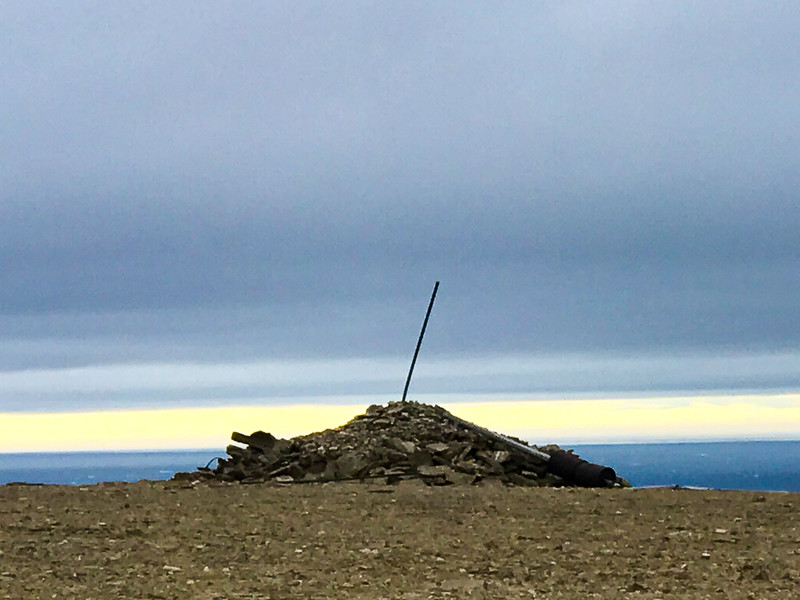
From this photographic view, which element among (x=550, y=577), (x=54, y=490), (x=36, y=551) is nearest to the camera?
(x=550, y=577)

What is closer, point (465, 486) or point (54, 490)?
point (54, 490)

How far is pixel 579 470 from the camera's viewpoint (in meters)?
21.7

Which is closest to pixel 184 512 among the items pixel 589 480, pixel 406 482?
pixel 406 482

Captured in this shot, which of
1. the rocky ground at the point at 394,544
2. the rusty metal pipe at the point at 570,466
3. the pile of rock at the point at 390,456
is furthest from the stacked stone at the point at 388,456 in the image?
the rocky ground at the point at 394,544

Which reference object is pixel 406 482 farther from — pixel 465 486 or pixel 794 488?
pixel 794 488

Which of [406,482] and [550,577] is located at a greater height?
[406,482]

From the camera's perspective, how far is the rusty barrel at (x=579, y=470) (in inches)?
837

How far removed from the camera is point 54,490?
18.2 metres

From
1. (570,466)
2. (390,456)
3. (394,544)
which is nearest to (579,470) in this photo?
(570,466)

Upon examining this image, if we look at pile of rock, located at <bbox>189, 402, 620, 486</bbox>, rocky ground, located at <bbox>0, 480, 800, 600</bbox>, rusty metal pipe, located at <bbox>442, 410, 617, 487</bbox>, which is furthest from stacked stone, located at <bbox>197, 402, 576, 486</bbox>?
rocky ground, located at <bbox>0, 480, 800, 600</bbox>

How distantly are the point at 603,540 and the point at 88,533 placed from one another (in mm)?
→ 6281

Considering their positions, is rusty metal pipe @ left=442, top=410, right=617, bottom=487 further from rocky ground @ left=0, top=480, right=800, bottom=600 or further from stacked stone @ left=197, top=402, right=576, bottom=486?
rocky ground @ left=0, top=480, right=800, bottom=600

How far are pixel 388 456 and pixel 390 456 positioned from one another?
0.05 meters

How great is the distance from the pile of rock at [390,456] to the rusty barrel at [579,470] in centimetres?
19
